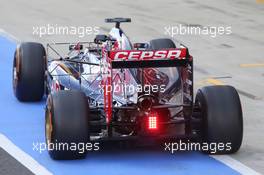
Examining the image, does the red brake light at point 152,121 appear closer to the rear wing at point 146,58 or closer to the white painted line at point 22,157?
the rear wing at point 146,58

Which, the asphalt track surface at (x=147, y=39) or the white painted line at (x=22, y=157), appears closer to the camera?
the white painted line at (x=22, y=157)

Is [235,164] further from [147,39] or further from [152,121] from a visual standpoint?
[147,39]

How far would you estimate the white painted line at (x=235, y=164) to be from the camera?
10.7 metres

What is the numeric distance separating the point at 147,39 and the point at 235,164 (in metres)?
9.06

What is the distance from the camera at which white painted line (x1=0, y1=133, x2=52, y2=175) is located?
422 inches

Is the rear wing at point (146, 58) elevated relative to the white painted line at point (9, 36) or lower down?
elevated

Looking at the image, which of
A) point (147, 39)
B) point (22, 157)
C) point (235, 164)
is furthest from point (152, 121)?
point (147, 39)

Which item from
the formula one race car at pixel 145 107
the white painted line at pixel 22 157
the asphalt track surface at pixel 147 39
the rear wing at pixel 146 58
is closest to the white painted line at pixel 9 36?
the asphalt track surface at pixel 147 39

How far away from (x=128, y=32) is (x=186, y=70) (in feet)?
31.9

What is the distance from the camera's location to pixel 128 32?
2064cm

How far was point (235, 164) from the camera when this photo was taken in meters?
10.9

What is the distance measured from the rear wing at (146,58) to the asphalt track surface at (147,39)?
47.4 inches

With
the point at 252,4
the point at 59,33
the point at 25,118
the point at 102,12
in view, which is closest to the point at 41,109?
the point at 25,118

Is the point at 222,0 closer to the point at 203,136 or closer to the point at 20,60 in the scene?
the point at 20,60
